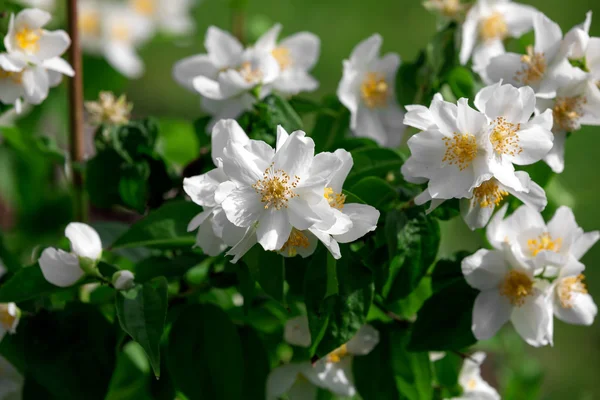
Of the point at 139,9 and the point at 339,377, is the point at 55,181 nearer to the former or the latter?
the point at 139,9

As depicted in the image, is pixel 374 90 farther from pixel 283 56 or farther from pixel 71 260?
pixel 71 260

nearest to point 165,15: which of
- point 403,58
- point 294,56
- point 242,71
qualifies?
point 294,56

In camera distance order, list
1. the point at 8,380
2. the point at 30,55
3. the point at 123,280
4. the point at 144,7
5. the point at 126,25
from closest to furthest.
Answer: the point at 123,280 → the point at 30,55 → the point at 8,380 → the point at 126,25 → the point at 144,7

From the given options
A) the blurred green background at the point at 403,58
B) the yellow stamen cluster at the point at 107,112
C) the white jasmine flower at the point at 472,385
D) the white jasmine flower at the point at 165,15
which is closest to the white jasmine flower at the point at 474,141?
the white jasmine flower at the point at 472,385

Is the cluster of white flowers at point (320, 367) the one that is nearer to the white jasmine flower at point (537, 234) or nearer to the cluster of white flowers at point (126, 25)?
the white jasmine flower at point (537, 234)

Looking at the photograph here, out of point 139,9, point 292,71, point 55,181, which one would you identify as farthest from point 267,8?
point 292,71

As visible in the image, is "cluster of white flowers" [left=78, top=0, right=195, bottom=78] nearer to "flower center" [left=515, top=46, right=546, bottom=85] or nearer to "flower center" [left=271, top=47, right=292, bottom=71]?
"flower center" [left=271, top=47, right=292, bottom=71]
